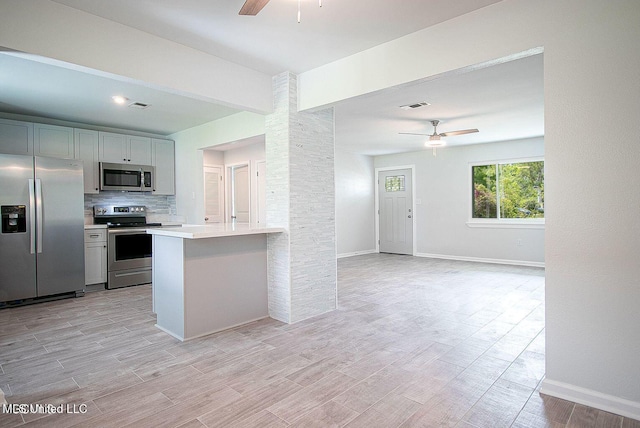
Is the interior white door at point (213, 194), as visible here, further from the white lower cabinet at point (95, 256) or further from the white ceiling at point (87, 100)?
the white lower cabinet at point (95, 256)

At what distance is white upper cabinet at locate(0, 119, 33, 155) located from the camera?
450 centimetres

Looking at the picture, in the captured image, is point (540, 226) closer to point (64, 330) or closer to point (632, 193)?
point (632, 193)

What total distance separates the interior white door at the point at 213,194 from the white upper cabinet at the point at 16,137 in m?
2.59

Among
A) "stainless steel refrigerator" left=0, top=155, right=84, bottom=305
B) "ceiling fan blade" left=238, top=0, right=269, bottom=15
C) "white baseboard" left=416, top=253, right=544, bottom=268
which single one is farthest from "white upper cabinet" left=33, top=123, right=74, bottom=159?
"white baseboard" left=416, top=253, right=544, bottom=268

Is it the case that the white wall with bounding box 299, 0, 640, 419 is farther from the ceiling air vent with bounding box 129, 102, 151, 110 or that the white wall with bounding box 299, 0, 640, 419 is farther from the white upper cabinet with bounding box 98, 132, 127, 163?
the white upper cabinet with bounding box 98, 132, 127, 163

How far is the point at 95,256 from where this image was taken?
16.6ft

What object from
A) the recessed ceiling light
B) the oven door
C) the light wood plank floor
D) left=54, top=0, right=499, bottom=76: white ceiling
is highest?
left=54, top=0, right=499, bottom=76: white ceiling

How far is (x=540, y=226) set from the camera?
644cm

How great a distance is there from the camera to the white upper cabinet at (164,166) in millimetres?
6035

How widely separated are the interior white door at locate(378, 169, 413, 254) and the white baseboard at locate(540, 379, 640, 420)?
612 cm

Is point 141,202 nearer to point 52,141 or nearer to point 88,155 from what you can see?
point 88,155

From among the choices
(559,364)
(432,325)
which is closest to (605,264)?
(559,364)

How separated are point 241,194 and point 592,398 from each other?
5.76 meters

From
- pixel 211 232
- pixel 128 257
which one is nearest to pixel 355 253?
pixel 128 257
